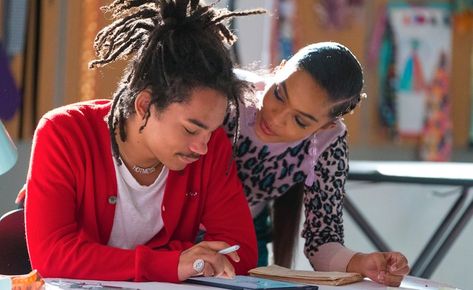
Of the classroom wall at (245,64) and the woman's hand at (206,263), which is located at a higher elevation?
the woman's hand at (206,263)

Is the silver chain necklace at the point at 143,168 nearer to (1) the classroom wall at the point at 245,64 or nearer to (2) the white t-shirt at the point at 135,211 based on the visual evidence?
(2) the white t-shirt at the point at 135,211

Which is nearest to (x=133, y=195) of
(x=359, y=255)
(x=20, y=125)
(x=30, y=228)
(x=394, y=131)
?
(x=30, y=228)

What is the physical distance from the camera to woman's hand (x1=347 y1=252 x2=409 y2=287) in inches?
94.7

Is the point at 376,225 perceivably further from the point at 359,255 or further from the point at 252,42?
the point at 359,255

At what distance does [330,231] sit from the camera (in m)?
2.72

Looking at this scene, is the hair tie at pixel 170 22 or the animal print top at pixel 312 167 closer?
the hair tie at pixel 170 22

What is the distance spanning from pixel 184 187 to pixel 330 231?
520mm

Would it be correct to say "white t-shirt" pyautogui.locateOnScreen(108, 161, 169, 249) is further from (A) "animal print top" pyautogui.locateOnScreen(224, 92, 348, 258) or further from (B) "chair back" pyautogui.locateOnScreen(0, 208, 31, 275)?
(A) "animal print top" pyautogui.locateOnScreen(224, 92, 348, 258)

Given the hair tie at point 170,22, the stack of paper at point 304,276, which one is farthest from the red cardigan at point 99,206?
the hair tie at point 170,22

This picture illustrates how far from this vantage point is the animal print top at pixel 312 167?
2.72m

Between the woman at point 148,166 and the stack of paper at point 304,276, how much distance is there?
7 centimetres

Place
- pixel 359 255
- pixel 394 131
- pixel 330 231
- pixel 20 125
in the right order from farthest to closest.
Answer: pixel 394 131 → pixel 20 125 → pixel 330 231 → pixel 359 255

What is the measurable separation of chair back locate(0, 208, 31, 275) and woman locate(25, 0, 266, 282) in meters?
0.20

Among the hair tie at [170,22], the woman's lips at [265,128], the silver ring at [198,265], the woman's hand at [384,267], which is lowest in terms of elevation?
the woman's hand at [384,267]
